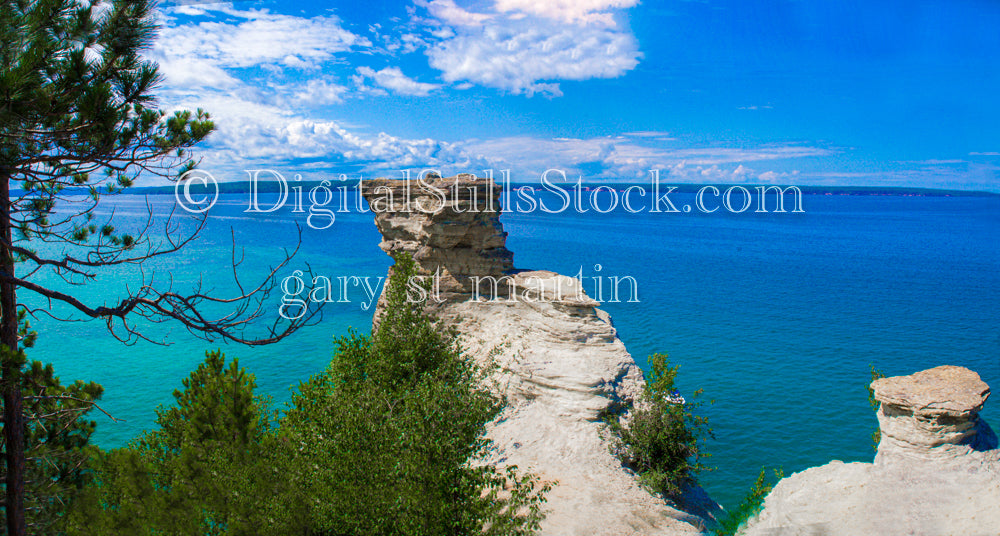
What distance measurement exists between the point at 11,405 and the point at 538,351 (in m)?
18.8

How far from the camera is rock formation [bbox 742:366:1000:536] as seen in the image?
12727mm

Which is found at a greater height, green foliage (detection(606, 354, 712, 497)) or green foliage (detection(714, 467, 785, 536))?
green foliage (detection(606, 354, 712, 497))

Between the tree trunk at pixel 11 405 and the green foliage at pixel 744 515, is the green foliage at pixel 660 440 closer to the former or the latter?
the green foliage at pixel 744 515

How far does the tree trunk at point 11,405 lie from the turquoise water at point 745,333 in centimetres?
1228

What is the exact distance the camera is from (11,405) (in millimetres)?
8703

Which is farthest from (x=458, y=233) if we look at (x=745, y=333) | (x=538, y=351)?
(x=745, y=333)

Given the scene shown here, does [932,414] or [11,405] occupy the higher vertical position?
[11,405]

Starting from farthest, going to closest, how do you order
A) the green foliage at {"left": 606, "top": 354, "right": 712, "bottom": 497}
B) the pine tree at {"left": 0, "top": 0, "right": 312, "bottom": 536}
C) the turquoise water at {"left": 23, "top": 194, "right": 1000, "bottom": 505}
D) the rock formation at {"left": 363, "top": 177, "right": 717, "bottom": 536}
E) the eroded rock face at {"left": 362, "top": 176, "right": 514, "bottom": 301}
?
the turquoise water at {"left": 23, "top": 194, "right": 1000, "bottom": 505}, the eroded rock face at {"left": 362, "top": 176, "right": 514, "bottom": 301}, the green foliage at {"left": 606, "top": 354, "right": 712, "bottom": 497}, the rock formation at {"left": 363, "top": 177, "right": 717, "bottom": 536}, the pine tree at {"left": 0, "top": 0, "right": 312, "bottom": 536}

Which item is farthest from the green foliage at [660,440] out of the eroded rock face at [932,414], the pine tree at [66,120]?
the pine tree at [66,120]

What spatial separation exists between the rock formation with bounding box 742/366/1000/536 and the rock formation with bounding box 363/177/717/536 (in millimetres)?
3399

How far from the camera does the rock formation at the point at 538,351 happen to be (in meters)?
16.9

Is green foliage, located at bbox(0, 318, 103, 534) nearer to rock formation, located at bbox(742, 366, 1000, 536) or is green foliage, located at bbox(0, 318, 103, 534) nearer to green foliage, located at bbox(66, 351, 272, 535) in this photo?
green foliage, located at bbox(66, 351, 272, 535)

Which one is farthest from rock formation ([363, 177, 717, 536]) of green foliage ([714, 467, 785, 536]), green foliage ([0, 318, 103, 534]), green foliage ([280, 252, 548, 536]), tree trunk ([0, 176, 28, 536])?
green foliage ([0, 318, 103, 534])

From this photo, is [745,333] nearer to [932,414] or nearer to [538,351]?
[538,351]
